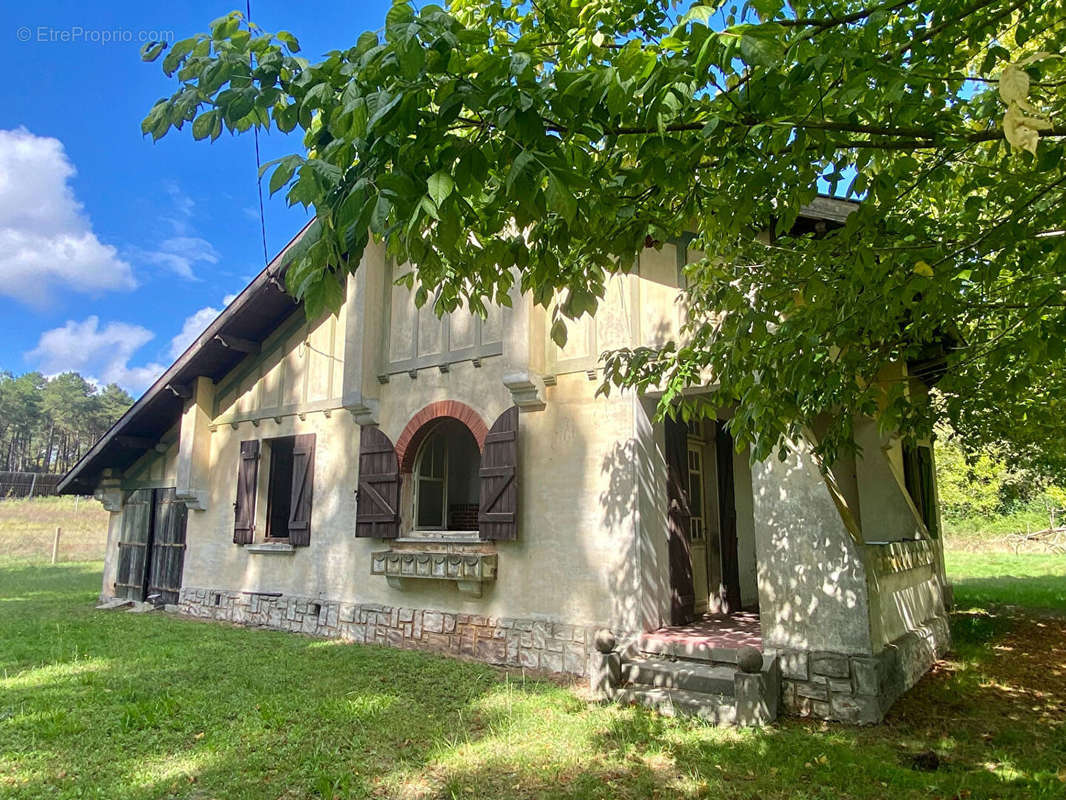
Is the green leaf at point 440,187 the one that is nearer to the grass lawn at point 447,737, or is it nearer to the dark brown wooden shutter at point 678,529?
the grass lawn at point 447,737

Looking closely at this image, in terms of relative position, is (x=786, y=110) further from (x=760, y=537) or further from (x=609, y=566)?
(x=609, y=566)

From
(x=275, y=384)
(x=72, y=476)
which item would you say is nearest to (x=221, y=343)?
Result: (x=275, y=384)

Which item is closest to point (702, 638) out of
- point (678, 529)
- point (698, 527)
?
point (678, 529)

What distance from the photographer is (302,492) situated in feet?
30.4

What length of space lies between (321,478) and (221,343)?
10.1 feet

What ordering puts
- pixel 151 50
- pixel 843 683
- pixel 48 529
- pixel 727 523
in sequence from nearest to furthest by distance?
pixel 151 50, pixel 843 683, pixel 727 523, pixel 48 529

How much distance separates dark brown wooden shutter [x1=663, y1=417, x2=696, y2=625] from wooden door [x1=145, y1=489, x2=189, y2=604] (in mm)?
8707

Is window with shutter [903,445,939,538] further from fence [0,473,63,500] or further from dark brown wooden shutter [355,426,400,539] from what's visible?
fence [0,473,63,500]

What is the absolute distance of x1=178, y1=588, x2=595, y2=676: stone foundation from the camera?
6.73 meters

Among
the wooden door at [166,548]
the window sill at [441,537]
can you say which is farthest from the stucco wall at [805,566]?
the wooden door at [166,548]

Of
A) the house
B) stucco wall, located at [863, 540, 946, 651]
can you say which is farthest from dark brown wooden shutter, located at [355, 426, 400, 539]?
stucco wall, located at [863, 540, 946, 651]

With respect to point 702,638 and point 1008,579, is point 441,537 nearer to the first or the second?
point 702,638

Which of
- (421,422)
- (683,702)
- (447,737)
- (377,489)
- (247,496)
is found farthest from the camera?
(247,496)

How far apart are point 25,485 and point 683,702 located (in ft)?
127
